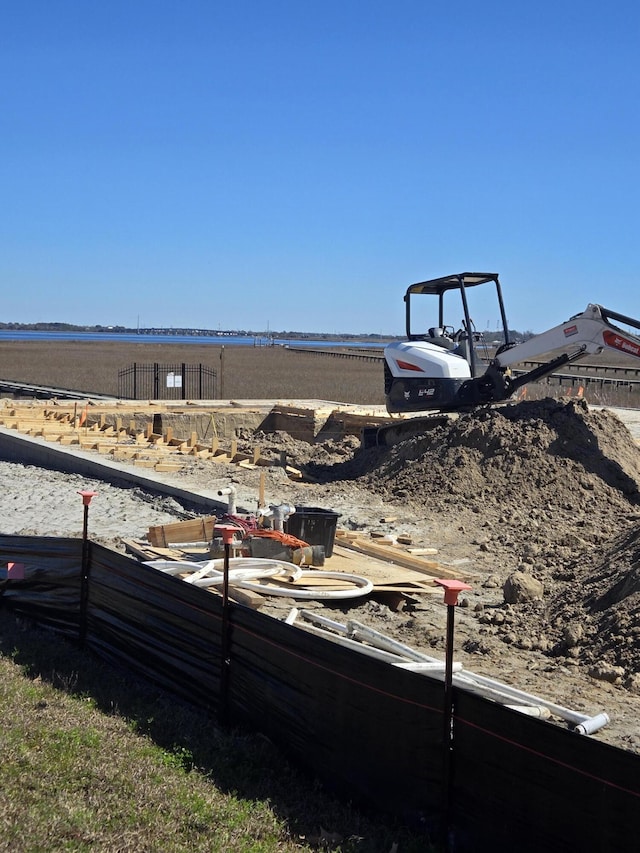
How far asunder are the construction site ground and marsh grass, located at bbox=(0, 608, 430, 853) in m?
1.87

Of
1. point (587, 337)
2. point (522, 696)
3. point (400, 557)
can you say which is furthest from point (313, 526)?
point (587, 337)

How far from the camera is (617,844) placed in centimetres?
425

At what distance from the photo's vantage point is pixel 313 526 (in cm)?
1048

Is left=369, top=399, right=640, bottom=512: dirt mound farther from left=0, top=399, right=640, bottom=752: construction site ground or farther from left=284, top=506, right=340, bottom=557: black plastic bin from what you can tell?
left=284, top=506, right=340, bottom=557: black plastic bin

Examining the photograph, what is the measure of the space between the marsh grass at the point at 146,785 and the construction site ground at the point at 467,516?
6.14 ft

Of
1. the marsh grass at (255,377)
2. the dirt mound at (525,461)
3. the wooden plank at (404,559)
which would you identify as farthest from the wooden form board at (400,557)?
the marsh grass at (255,377)

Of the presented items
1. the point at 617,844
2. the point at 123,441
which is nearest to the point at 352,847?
the point at 617,844

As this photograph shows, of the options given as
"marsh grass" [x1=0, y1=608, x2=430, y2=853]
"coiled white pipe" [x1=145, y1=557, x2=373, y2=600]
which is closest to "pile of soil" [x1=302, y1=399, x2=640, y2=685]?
"coiled white pipe" [x1=145, y1=557, x2=373, y2=600]

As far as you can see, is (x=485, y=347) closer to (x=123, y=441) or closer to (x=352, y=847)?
(x=123, y=441)

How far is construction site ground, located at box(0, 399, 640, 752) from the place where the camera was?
7820mm

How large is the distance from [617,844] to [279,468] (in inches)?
520

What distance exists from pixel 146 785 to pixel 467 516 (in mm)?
8718

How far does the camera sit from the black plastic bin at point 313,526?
10.4 metres

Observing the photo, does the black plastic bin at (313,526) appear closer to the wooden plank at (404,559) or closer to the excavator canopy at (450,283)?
the wooden plank at (404,559)
